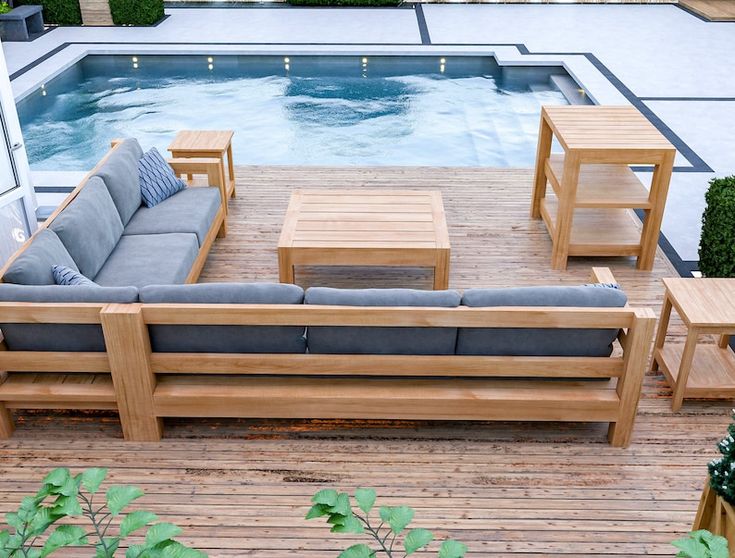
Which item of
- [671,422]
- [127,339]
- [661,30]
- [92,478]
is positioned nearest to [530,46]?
[661,30]

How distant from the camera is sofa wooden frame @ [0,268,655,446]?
3436 mm

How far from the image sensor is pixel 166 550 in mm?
1265

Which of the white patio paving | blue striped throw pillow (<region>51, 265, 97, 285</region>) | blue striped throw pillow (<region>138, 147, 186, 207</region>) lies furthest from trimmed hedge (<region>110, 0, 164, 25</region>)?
blue striped throw pillow (<region>51, 265, 97, 285</region>)

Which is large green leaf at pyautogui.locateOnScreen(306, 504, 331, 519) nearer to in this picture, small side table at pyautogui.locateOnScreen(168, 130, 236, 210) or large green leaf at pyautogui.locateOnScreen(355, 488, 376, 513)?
large green leaf at pyautogui.locateOnScreen(355, 488, 376, 513)

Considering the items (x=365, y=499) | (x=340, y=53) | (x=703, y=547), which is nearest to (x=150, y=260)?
(x=365, y=499)

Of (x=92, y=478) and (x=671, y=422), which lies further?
(x=671, y=422)

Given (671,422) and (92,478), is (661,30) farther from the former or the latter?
(92,478)

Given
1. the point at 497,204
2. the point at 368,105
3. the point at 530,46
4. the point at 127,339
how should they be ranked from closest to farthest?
the point at 127,339 < the point at 497,204 < the point at 368,105 < the point at 530,46

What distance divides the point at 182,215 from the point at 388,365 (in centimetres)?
215

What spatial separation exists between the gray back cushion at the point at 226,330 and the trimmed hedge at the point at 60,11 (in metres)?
11.0

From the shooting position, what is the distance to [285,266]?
188 inches

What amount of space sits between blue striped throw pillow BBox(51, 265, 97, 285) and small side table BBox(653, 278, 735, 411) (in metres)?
2.98

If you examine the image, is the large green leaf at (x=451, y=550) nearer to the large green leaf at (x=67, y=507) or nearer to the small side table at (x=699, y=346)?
the large green leaf at (x=67, y=507)

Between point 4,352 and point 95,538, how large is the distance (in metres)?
1.03
